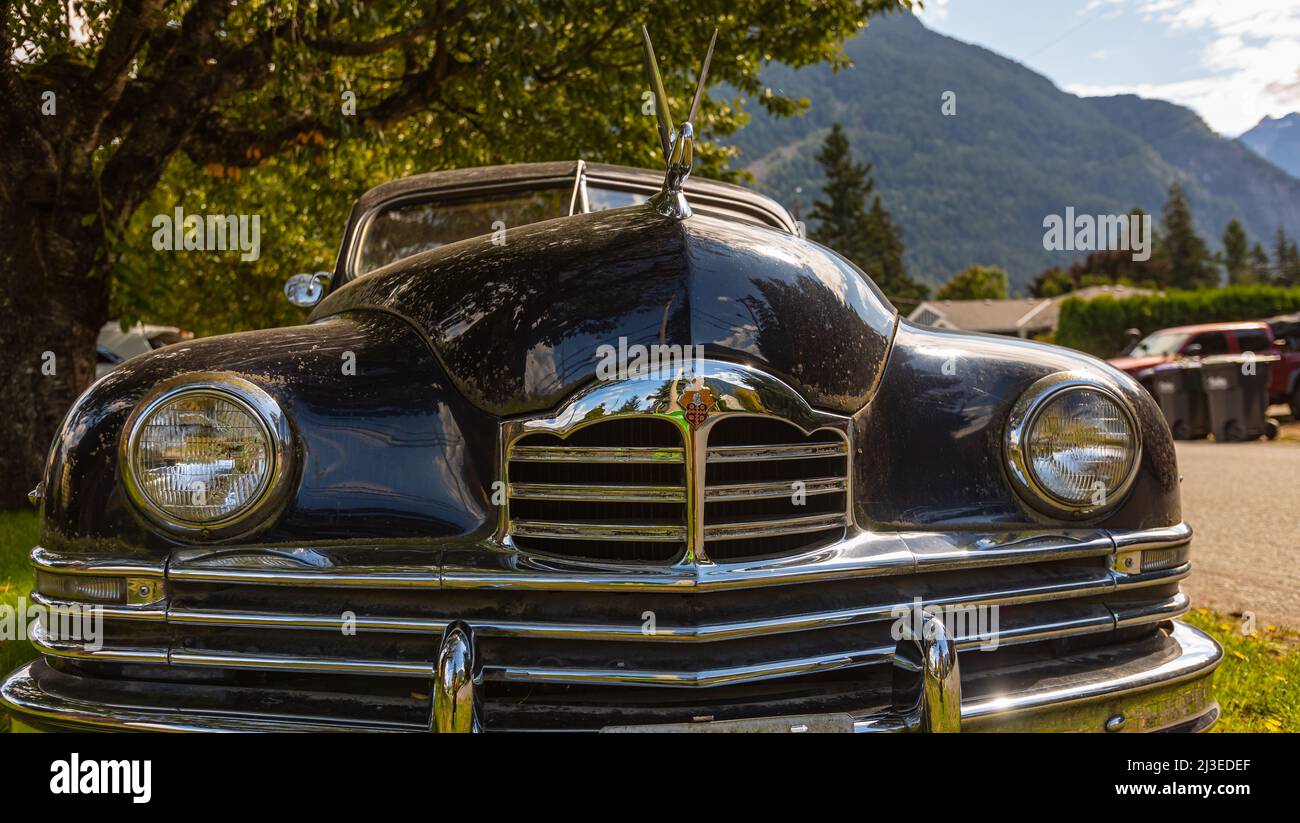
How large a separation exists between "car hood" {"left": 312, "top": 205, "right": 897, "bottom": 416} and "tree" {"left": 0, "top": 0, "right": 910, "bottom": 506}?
4.46 m

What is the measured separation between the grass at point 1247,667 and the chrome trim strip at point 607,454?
6.28 feet

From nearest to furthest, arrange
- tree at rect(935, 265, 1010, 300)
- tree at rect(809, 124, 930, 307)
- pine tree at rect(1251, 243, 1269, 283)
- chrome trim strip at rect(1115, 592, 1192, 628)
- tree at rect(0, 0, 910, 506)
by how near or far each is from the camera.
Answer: chrome trim strip at rect(1115, 592, 1192, 628) < tree at rect(0, 0, 910, 506) < tree at rect(809, 124, 930, 307) < pine tree at rect(1251, 243, 1269, 283) < tree at rect(935, 265, 1010, 300)

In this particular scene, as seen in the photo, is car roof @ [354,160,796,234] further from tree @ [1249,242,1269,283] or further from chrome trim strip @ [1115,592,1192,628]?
tree @ [1249,242,1269,283]

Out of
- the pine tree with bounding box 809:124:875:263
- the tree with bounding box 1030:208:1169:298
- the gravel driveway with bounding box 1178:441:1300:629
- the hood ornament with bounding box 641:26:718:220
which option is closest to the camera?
the hood ornament with bounding box 641:26:718:220

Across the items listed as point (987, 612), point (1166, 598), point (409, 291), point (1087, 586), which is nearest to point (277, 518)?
point (409, 291)

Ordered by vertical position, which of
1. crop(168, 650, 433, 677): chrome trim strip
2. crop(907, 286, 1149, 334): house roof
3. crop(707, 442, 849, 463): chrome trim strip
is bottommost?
crop(168, 650, 433, 677): chrome trim strip

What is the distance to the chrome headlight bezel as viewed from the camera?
5.85ft

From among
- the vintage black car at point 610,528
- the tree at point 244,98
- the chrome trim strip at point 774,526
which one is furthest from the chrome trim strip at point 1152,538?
the tree at point 244,98

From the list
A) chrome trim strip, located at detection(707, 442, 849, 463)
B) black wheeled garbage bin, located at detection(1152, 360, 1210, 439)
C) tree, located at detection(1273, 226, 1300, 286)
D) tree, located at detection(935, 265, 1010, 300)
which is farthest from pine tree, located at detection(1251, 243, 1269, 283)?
chrome trim strip, located at detection(707, 442, 849, 463)

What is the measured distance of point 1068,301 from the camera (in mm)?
30688

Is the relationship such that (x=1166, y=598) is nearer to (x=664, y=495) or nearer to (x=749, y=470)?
(x=749, y=470)
